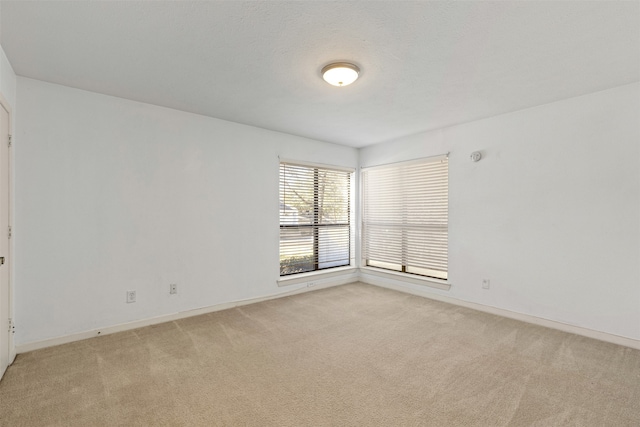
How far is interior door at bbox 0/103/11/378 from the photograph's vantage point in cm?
224

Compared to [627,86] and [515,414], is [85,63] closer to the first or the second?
[515,414]

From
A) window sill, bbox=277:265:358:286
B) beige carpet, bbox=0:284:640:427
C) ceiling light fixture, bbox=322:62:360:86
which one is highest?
ceiling light fixture, bbox=322:62:360:86

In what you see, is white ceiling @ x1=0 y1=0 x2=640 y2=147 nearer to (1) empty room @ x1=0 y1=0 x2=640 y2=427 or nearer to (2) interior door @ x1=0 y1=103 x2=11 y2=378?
(1) empty room @ x1=0 y1=0 x2=640 y2=427

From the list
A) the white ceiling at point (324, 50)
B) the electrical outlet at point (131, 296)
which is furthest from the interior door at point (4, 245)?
the electrical outlet at point (131, 296)

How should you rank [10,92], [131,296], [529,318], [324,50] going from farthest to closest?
[529,318]
[131,296]
[10,92]
[324,50]

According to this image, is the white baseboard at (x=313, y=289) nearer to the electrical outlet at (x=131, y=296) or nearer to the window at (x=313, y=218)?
the electrical outlet at (x=131, y=296)

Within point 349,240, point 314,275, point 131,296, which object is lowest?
point 314,275

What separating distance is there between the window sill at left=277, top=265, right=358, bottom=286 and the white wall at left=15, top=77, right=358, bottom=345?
0.75 feet

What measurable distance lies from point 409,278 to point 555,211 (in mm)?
2097

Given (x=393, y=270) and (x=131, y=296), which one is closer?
(x=131, y=296)

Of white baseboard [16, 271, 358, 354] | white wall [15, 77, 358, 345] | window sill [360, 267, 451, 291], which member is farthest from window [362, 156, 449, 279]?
white wall [15, 77, 358, 345]

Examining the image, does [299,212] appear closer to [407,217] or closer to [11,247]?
[407,217]

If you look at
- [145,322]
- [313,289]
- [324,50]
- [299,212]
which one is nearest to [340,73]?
[324,50]

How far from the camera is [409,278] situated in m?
Result: 4.56
